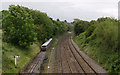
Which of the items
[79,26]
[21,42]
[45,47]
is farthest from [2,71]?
[79,26]

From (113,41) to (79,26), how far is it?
3780 centimetres

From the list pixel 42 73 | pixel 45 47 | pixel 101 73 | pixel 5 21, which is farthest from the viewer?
pixel 45 47

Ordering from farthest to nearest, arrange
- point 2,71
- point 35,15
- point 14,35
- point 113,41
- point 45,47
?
point 35,15, point 45,47, point 14,35, point 113,41, point 2,71

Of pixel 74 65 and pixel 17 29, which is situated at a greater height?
pixel 17 29

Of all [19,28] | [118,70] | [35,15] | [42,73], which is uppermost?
[35,15]

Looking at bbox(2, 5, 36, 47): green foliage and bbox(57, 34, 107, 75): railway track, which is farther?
bbox(2, 5, 36, 47): green foliage

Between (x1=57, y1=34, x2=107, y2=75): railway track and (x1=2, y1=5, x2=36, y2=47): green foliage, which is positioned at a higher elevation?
(x1=2, y1=5, x2=36, y2=47): green foliage

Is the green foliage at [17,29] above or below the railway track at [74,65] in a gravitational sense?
above

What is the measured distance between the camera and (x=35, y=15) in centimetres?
3553

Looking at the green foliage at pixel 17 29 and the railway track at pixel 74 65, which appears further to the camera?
the green foliage at pixel 17 29

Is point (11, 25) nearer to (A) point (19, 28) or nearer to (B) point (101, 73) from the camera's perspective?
(A) point (19, 28)

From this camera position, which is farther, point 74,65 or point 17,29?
point 17,29

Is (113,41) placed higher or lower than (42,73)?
higher

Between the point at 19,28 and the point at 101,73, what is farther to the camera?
the point at 19,28
